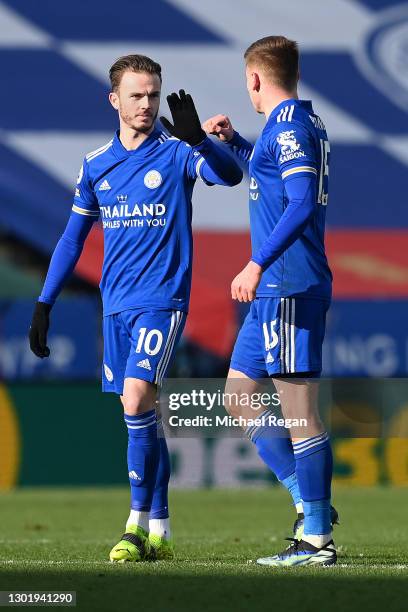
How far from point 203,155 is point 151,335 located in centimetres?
83

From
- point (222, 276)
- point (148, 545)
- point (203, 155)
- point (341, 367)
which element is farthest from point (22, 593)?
point (341, 367)

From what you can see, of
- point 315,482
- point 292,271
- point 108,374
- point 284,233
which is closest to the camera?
point 284,233

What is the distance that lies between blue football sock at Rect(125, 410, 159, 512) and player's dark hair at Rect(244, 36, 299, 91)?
1569 mm

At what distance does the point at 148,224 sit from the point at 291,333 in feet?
2.99

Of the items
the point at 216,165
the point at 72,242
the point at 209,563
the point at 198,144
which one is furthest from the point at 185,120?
the point at 209,563

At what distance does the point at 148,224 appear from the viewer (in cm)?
643

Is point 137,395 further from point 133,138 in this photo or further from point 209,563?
point 133,138

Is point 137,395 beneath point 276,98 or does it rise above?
beneath

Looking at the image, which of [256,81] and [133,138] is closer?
[256,81]

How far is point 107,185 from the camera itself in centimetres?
657

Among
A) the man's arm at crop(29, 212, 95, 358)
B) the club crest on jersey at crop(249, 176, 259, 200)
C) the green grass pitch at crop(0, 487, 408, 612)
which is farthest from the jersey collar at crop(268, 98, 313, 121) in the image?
the green grass pitch at crop(0, 487, 408, 612)

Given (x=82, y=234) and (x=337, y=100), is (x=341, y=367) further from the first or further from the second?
(x=82, y=234)

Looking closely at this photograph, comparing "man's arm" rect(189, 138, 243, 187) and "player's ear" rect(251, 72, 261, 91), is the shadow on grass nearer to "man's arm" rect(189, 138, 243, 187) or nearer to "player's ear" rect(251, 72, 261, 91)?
"man's arm" rect(189, 138, 243, 187)

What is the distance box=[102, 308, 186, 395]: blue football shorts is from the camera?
20.6 feet
